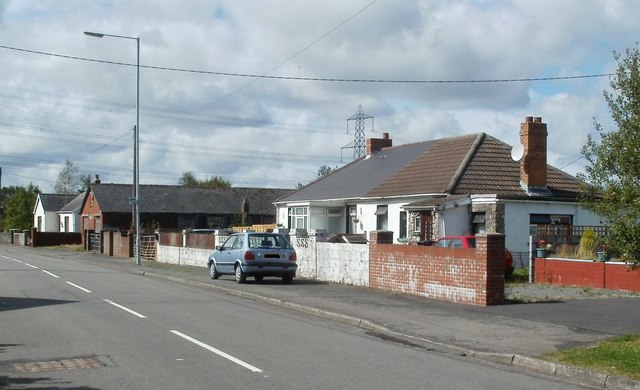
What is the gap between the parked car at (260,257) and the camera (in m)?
24.4

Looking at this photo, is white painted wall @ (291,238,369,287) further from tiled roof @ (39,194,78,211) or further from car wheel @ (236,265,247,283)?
tiled roof @ (39,194,78,211)

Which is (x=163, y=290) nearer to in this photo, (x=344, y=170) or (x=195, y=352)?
(x=195, y=352)

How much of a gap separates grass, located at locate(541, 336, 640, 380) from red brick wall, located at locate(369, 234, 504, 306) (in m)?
5.36

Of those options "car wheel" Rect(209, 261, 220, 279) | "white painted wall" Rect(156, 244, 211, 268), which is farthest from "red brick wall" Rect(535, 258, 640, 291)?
"white painted wall" Rect(156, 244, 211, 268)

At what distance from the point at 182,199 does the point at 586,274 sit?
53.9m

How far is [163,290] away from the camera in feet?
74.0

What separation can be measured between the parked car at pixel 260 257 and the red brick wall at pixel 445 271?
11.0 feet

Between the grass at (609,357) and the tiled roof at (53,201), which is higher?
the tiled roof at (53,201)

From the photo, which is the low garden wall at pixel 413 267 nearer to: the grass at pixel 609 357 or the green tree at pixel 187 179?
the grass at pixel 609 357

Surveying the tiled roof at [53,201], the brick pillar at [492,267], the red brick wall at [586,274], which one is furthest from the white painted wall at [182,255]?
the tiled roof at [53,201]

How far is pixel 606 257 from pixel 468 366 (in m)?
11.9

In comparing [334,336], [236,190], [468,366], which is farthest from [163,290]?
[236,190]

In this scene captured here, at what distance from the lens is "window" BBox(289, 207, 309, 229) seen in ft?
140

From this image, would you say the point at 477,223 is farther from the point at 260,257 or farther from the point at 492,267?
the point at 492,267
